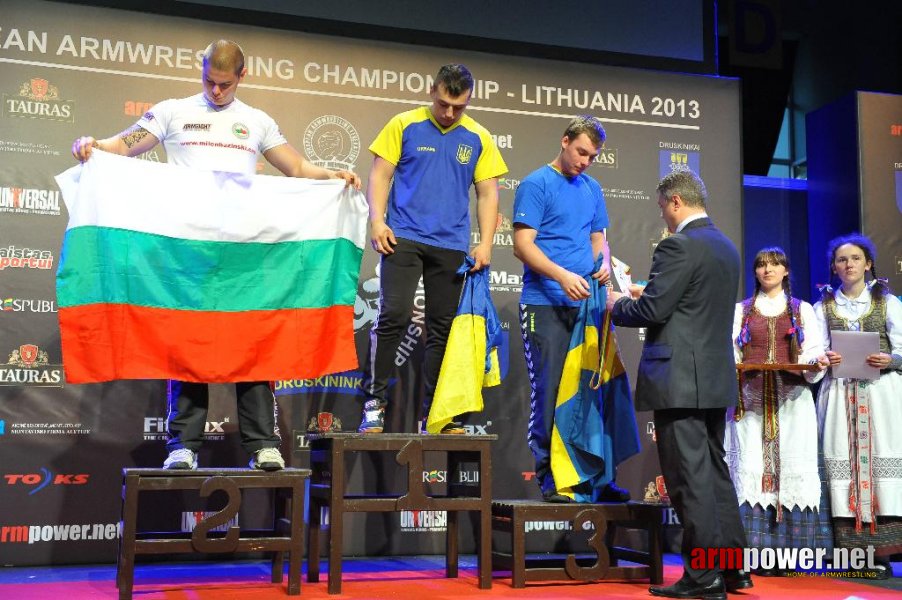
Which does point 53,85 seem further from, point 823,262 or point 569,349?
point 823,262

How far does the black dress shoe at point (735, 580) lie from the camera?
3.73m

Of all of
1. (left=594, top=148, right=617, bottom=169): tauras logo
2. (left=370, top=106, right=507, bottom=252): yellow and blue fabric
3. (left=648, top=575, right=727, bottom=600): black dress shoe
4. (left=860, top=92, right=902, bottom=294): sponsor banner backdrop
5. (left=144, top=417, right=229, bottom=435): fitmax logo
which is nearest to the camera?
(left=648, top=575, right=727, bottom=600): black dress shoe

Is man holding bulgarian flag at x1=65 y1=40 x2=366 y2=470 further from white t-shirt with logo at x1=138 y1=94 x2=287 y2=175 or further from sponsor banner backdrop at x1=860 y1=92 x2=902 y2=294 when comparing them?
sponsor banner backdrop at x1=860 y1=92 x2=902 y2=294

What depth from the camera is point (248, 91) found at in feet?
16.0

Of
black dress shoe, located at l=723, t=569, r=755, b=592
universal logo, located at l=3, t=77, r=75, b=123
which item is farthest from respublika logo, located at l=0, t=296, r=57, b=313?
black dress shoe, located at l=723, t=569, r=755, b=592

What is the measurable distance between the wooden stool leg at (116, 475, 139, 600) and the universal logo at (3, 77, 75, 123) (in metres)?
2.11

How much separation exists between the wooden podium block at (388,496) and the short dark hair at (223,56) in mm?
1514

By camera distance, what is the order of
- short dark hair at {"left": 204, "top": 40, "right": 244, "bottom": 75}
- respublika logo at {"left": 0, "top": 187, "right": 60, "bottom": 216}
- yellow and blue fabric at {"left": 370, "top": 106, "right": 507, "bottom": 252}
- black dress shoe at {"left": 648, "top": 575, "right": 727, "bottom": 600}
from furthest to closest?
respublika logo at {"left": 0, "top": 187, "right": 60, "bottom": 216}, yellow and blue fabric at {"left": 370, "top": 106, "right": 507, "bottom": 252}, short dark hair at {"left": 204, "top": 40, "right": 244, "bottom": 75}, black dress shoe at {"left": 648, "top": 575, "right": 727, "bottom": 600}

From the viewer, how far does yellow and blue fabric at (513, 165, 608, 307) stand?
406 centimetres

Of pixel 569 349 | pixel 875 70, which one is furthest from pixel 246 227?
→ pixel 875 70

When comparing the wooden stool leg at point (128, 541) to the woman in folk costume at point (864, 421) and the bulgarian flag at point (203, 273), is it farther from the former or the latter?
the woman in folk costume at point (864, 421)

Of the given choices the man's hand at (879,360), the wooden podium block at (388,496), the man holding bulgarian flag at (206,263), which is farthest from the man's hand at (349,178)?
the man's hand at (879,360)

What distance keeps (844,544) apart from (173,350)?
3188 mm

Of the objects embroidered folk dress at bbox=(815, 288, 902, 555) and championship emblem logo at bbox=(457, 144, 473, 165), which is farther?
embroidered folk dress at bbox=(815, 288, 902, 555)
